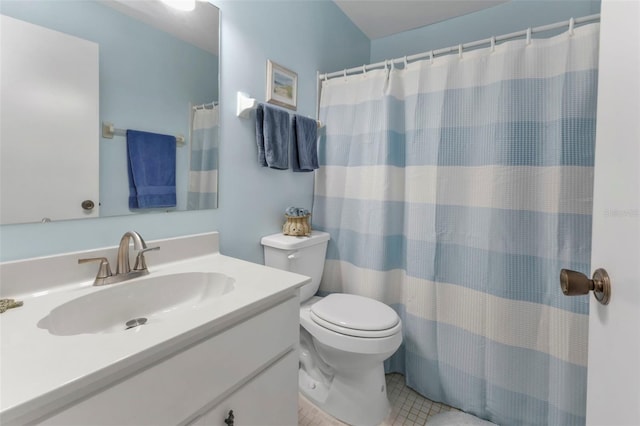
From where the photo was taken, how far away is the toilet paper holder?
A: 0.49 m

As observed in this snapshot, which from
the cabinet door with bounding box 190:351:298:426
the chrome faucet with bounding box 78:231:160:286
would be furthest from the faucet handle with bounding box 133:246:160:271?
the cabinet door with bounding box 190:351:298:426

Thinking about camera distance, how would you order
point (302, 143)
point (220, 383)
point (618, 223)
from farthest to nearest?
point (302, 143) < point (220, 383) < point (618, 223)

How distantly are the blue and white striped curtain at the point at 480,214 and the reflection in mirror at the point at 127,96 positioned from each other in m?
0.87

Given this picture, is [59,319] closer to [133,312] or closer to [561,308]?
[133,312]

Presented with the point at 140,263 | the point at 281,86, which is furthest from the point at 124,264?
the point at 281,86

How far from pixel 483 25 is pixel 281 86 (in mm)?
1536

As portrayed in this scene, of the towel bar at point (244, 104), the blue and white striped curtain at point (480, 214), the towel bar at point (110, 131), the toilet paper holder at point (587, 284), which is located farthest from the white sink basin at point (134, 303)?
the blue and white striped curtain at point (480, 214)

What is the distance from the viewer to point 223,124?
1.28m

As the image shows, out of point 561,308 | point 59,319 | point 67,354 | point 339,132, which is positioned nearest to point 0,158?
point 59,319

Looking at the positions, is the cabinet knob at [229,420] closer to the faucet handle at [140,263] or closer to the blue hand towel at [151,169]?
the faucet handle at [140,263]

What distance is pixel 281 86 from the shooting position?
155 centimetres

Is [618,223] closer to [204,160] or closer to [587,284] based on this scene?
[587,284]

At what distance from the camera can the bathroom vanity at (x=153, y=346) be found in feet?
1.59

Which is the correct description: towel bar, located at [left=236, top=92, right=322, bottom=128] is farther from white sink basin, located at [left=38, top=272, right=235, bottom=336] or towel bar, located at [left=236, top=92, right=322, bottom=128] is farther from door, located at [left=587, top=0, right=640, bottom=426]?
door, located at [left=587, top=0, right=640, bottom=426]
